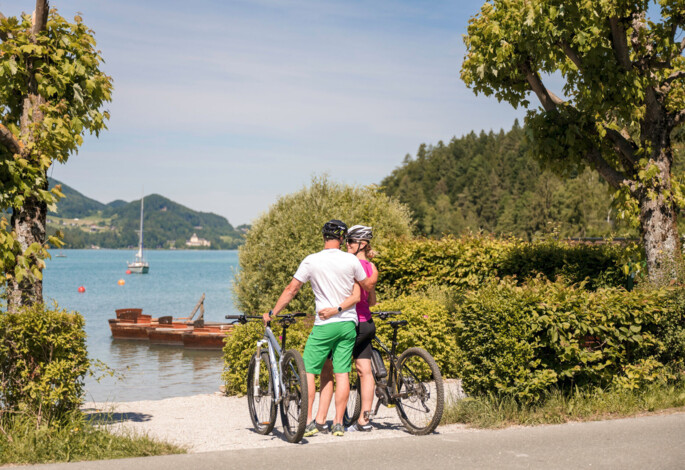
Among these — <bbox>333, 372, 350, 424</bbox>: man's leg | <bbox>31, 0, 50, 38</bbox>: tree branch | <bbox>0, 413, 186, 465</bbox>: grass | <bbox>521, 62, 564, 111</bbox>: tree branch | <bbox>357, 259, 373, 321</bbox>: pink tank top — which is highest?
<bbox>521, 62, 564, 111</bbox>: tree branch

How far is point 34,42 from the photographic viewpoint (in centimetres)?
866

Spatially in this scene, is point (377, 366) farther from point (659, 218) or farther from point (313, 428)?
point (659, 218)

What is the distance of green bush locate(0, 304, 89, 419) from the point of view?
6574mm

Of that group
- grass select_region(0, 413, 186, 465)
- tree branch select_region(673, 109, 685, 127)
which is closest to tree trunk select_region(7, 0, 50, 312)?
grass select_region(0, 413, 186, 465)

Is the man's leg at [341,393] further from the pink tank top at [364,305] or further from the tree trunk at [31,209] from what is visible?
the tree trunk at [31,209]

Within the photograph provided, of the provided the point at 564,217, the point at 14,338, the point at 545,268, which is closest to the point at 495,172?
the point at 564,217

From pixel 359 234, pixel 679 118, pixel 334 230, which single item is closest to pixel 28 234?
pixel 334 230

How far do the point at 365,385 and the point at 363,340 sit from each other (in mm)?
463

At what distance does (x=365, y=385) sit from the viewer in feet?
23.5

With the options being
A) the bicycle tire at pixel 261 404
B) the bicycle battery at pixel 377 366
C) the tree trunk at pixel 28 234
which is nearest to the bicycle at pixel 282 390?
the bicycle tire at pixel 261 404

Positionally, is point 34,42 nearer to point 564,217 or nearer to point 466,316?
point 466,316

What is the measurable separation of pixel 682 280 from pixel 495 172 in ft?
474

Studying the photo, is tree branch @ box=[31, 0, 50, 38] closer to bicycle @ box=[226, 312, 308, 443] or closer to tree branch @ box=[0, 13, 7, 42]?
tree branch @ box=[0, 13, 7, 42]

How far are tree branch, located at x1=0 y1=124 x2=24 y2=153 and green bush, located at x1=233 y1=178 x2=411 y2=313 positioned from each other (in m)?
12.1
